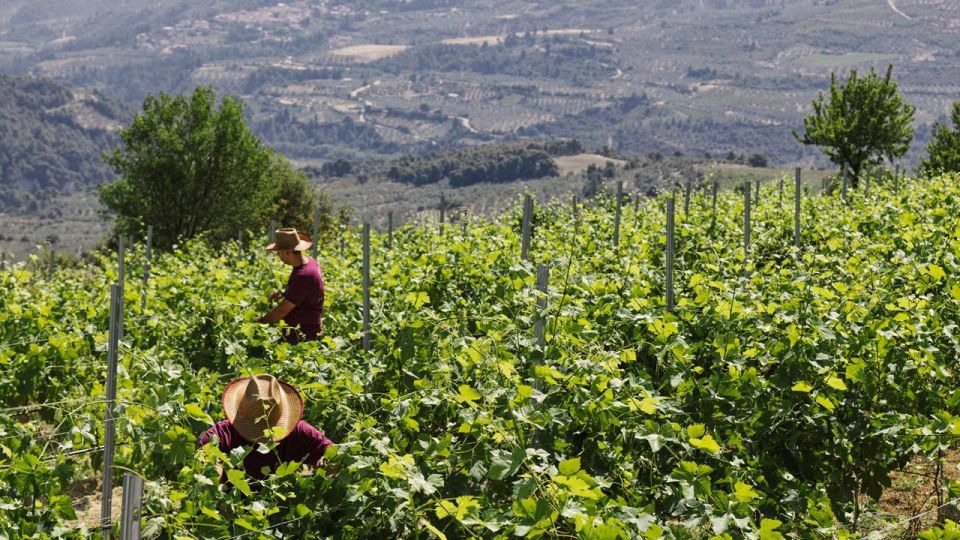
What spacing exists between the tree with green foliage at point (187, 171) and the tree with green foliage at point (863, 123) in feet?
58.6

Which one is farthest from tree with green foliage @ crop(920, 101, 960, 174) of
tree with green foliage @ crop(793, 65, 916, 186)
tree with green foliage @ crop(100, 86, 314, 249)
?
tree with green foliage @ crop(100, 86, 314, 249)

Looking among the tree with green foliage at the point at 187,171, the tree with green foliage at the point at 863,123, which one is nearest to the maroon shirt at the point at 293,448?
the tree with green foliage at the point at 863,123

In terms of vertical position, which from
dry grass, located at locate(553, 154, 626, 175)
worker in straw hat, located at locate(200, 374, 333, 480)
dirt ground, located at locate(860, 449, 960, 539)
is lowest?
dry grass, located at locate(553, 154, 626, 175)

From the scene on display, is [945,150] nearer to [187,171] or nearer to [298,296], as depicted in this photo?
[187,171]

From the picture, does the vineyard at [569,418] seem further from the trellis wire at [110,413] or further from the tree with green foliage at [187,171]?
the tree with green foliage at [187,171]

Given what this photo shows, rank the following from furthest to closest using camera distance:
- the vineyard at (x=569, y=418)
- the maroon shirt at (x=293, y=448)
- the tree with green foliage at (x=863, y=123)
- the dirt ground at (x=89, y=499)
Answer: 1. the tree with green foliage at (x=863, y=123)
2. the dirt ground at (x=89, y=499)
3. the maroon shirt at (x=293, y=448)
4. the vineyard at (x=569, y=418)

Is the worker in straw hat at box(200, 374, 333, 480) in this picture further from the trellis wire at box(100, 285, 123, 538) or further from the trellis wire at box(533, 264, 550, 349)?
the trellis wire at box(533, 264, 550, 349)

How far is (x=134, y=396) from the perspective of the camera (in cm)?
495

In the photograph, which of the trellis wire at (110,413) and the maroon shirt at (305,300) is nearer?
the trellis wire at (110,413)

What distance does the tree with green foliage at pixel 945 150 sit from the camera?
91.3 ft

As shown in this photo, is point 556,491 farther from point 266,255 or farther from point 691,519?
point 266,255

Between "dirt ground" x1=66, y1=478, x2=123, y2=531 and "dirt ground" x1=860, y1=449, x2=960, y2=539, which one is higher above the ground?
"dirt ground" x1=860, y1=449, x2=960, y2=539

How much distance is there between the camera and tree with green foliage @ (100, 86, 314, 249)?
3294 centimetres

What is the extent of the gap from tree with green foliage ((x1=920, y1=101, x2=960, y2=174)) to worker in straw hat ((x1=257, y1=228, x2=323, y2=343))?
20262 millimetres
